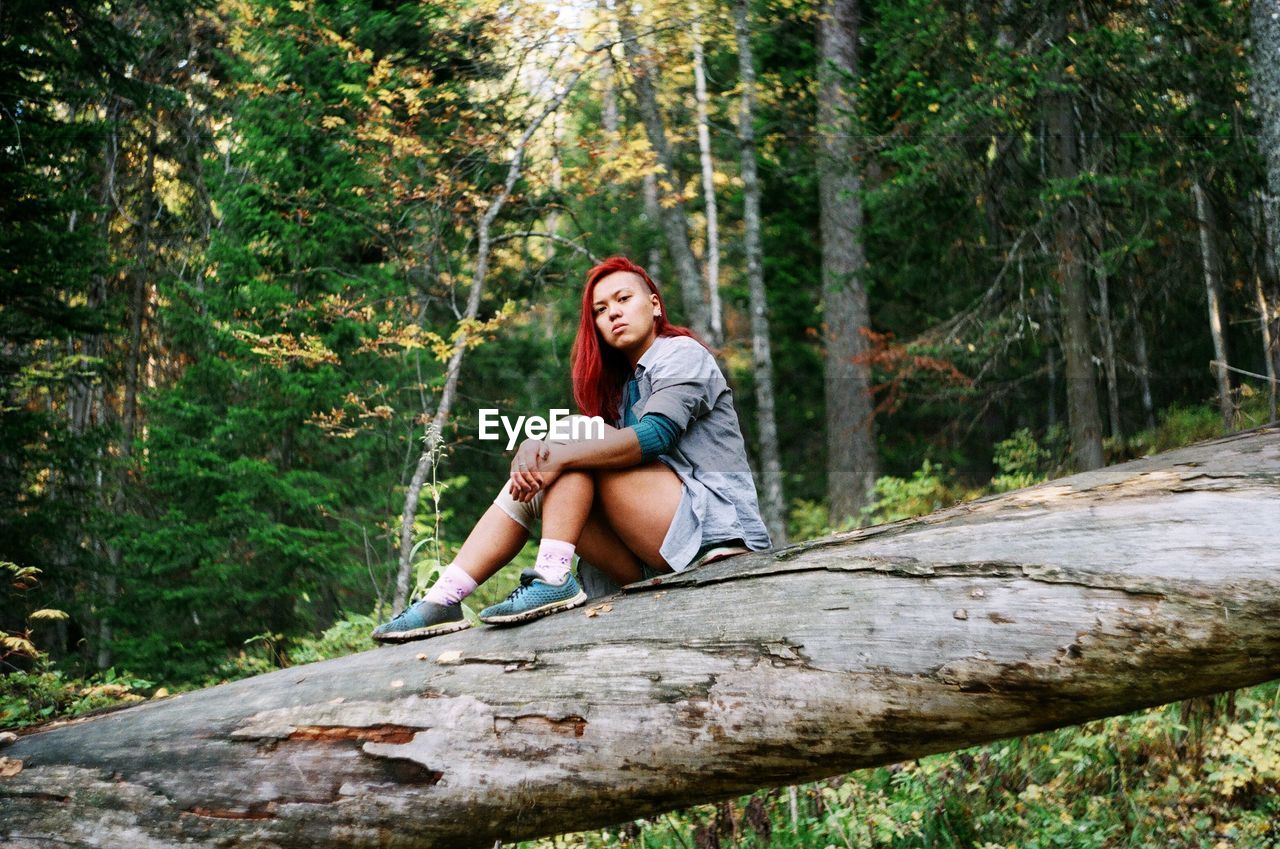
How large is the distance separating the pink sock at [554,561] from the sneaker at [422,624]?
1.32ft

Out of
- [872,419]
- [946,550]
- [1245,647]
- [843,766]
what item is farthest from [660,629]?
[872,419]

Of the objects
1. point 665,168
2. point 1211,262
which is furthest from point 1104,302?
point 665,168

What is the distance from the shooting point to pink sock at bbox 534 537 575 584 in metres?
3.34

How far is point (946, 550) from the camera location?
294cm

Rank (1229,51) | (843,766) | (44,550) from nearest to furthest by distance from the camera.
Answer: (843,766), (1229,51), (44,550)

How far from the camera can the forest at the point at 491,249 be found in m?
8.46

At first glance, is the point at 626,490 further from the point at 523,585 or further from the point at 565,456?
the point at 523,585

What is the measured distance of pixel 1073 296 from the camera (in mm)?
9664

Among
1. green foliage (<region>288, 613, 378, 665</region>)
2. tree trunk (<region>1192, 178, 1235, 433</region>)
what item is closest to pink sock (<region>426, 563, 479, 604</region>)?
green foliage (<region>288, 613, 378, 665</region>)

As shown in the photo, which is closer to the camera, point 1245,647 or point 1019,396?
point 1245,647

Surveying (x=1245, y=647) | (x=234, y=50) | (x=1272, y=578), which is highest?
(x=234, y=50)

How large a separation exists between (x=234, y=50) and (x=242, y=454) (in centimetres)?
699

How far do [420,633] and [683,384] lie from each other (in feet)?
4.35

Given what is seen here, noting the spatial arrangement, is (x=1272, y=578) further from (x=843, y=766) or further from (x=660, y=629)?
(x=660, y=629)
